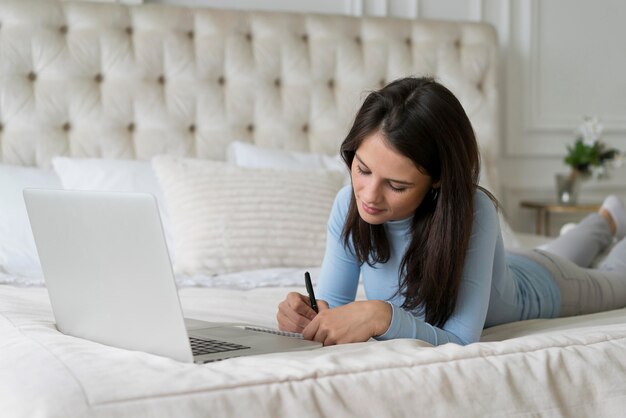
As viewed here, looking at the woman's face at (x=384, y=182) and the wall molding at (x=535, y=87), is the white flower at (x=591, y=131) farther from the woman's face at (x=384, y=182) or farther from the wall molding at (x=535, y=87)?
the woman's face at (x=384, y=182)

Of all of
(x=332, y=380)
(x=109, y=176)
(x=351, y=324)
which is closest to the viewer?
(x=332, y=380)

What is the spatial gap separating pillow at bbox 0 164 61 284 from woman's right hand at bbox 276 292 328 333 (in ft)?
3.23

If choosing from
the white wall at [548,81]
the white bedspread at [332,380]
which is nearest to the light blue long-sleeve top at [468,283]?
the white bedspread at [332,380]

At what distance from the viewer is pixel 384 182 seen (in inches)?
56.3

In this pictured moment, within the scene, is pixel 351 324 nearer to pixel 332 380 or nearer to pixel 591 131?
pixel 332 380

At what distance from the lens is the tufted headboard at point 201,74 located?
288 cm

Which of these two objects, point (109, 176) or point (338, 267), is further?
point (109, 176)

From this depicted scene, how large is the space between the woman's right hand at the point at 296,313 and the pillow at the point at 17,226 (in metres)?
0.98

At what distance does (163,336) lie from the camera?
1152 millimetres

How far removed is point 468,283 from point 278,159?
5.07 ft

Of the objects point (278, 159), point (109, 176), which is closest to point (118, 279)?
point (109, 176)

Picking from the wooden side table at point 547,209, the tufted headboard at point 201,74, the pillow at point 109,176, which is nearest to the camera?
the pillow at point 109,176

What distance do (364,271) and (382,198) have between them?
277mm

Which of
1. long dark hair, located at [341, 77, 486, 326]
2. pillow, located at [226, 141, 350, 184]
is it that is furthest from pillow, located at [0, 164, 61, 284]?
long dark hair, located at [341, 77, 486, 326]
